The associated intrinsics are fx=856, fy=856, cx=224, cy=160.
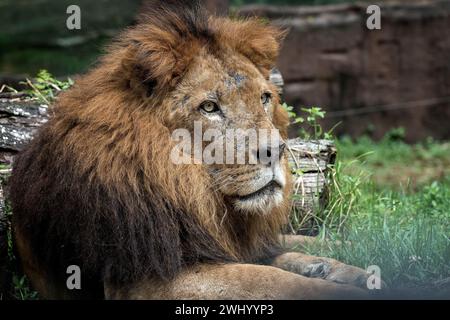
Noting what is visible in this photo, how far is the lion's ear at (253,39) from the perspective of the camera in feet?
16.1

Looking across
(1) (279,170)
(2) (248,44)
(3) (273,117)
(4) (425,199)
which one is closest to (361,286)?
(1) (279,170)

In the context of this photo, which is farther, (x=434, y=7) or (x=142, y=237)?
(x=434, y=7)

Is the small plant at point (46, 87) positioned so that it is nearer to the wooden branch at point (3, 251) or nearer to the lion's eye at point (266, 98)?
the wooden branch at point (3, 251)

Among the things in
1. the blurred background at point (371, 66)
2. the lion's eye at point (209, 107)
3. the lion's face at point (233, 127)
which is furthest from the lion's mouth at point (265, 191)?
the blurred background at point (371, 66)

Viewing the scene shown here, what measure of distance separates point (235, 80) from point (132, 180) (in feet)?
2.61

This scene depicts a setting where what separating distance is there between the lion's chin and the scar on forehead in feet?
1.94

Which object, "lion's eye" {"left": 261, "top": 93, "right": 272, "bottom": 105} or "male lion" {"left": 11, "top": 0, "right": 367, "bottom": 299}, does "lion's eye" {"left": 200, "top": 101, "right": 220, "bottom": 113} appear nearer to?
"male lion" {"left": 11, "top": 0, "right": 367, "bottom": 299}

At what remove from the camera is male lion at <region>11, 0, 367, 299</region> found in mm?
4410

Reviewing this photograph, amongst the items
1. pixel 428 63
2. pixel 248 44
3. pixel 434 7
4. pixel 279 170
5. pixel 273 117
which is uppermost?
pixel 434 7

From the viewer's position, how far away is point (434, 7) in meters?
11.2

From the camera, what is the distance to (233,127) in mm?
4551

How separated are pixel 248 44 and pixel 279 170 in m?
0.85

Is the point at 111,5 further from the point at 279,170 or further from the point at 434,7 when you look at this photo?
the point at 279,170
